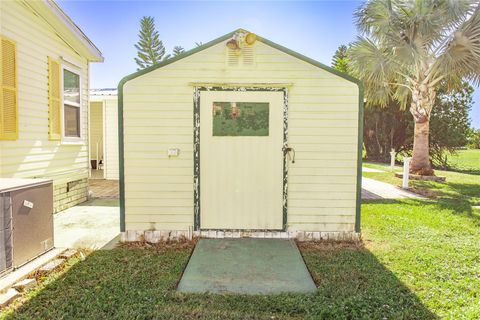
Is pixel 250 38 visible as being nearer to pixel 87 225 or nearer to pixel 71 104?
pixel 87 225

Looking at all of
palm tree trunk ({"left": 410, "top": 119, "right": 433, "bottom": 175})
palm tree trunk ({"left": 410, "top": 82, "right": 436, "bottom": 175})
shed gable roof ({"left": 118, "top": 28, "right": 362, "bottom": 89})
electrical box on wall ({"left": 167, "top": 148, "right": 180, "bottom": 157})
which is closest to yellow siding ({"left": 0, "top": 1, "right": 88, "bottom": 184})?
shed gable roof ({"left": 118, "top": 28, "right": 362, "bottom": 89})

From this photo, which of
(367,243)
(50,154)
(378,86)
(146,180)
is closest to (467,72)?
(378,86)

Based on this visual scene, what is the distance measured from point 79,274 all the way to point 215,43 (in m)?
3.30

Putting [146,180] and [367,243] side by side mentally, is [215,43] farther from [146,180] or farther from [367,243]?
[367,243]

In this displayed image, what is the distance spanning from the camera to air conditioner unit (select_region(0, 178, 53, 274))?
3.02 m

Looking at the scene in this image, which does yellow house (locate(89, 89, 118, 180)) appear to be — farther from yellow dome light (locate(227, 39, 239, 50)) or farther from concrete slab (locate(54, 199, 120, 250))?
yellow dome light (locate(227, 39, 239, 50))

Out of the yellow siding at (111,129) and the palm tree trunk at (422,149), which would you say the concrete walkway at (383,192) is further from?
the yellow siding at (111,129)

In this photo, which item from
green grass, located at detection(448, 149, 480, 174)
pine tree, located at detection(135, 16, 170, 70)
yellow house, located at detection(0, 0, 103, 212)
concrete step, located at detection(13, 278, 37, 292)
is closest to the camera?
concrete step, located at detection(13, 278, 37, 292)

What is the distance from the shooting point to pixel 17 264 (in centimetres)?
317

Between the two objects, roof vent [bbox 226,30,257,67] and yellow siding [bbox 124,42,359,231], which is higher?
roof vent [bbox 226,30,257,67]

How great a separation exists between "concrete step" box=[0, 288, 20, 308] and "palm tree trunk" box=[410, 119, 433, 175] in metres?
11.5

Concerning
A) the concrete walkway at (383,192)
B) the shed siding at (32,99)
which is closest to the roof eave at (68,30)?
the shed siding at (32,99)

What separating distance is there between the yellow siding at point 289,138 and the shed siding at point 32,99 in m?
1.98

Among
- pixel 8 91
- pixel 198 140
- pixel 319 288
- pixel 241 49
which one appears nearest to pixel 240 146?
pixel 198 140
